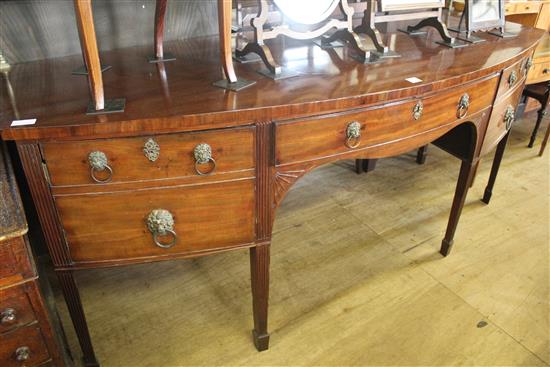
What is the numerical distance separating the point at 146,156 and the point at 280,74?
1.53 ft

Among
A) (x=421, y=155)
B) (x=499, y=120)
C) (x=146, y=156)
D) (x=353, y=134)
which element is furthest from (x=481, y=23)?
(x=146, y=156)

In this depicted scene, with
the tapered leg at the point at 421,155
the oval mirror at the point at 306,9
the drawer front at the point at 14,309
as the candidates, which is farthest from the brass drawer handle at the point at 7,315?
the tapered leg at the point at 421,155

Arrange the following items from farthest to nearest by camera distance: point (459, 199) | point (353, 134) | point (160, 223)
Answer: point (459, 199) → point (353, 134) → point (160, 223)

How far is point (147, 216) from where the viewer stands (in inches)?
42.4

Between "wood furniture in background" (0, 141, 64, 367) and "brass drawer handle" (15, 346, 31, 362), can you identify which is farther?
"brass drawer handle" (15, 346, 31, 362)

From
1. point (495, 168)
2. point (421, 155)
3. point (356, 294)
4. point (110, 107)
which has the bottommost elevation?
point (356, 294)


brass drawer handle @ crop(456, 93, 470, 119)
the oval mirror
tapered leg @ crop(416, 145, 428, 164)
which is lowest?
tapered leg @ crop(416, 145, 428, 164)

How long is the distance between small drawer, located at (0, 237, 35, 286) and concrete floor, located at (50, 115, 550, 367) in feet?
2.03

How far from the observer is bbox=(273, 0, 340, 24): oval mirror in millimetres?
1307

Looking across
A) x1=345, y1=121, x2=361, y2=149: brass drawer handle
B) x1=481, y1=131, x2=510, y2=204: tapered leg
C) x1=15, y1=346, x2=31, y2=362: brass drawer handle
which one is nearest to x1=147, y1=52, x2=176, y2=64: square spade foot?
x1=345, y1=121, x2=361, y2=149: brass drawer handle

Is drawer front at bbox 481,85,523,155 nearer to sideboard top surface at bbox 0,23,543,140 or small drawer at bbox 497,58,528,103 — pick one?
small drawer at bbox 497,58,528,103

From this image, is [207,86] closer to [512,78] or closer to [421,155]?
[512,78]

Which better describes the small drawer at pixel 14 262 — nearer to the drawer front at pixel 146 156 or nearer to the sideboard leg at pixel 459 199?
the drawer front at pixel 146 156

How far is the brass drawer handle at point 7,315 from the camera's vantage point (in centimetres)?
95
